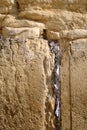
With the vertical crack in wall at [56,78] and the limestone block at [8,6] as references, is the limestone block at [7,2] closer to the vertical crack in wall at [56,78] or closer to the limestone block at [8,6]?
the limestone block at [8,6]

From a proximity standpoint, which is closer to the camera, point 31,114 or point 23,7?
point 31,114

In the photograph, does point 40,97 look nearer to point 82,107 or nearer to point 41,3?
point 82,107

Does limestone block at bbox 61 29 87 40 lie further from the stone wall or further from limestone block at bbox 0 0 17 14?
limestone block at bbox 0 0 17 14

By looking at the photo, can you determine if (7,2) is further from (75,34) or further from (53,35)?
(75,34)

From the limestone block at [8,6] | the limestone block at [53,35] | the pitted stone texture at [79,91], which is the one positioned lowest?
the pitted stone texture at [79,91]

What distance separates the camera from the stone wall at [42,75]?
1828mm

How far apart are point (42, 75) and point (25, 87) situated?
0.13 metres

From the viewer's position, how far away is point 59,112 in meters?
1.86

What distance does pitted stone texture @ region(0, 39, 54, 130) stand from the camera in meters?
1.85

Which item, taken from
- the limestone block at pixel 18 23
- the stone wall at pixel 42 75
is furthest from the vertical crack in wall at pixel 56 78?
the limestone block at pixel 18 23

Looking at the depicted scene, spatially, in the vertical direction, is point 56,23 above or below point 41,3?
below

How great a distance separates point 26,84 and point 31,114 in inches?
7.4

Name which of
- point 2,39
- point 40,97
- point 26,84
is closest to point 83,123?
point 40,97

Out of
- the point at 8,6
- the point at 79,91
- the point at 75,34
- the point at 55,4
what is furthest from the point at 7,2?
the point at 79,91
